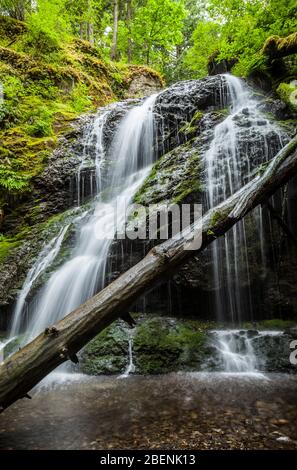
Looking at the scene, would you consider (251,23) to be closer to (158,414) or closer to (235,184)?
(235,184)

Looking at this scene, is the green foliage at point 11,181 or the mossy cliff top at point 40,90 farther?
the mossy cliff top at point 40,90

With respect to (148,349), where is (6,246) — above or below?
above

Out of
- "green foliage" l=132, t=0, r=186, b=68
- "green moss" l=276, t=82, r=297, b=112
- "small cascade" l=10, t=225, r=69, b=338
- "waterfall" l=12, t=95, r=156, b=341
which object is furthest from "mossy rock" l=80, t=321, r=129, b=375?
"green foliage" l=132, t=0, r=186, b=68

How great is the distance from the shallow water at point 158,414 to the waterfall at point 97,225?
1.60 m

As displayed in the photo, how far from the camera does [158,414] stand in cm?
312

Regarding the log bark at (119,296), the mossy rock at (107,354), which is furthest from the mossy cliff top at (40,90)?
the log bark at (119,296)

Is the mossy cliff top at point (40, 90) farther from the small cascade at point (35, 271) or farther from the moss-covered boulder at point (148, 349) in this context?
the moss-covered boulder at point (148, 349)

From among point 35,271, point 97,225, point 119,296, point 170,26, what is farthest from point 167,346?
point 170,26

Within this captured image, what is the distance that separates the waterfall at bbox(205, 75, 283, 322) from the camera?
19.0ft

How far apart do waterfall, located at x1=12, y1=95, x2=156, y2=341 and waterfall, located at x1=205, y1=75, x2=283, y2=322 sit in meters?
2.00

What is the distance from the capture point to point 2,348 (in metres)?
5.13

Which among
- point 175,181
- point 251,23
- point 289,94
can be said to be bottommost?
point 175,181

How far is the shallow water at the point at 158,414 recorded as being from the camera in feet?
8.55

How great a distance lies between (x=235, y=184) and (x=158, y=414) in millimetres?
4277
